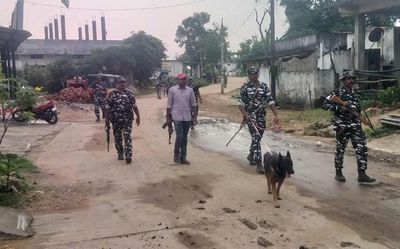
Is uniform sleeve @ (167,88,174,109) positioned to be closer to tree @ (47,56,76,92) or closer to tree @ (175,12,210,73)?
tree @ (47,56,76,92)

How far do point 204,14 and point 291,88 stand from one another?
53.6 m

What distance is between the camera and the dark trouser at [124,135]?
9.59 metres

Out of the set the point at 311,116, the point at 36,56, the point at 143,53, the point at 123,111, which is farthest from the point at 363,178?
the point at 36,56

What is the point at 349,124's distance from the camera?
24.9 ft

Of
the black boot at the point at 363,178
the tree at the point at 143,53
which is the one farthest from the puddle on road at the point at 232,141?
the tree at the point at 143,53

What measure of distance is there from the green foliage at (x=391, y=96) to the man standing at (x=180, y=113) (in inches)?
363

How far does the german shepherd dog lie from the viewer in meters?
6.20

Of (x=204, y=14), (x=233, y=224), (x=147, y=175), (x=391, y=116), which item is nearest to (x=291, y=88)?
(x=391, y=116)

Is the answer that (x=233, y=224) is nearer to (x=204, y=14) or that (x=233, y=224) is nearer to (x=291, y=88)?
(x=291, y=88)

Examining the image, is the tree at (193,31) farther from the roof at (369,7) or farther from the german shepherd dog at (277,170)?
the german shepherd dog at (277,170)

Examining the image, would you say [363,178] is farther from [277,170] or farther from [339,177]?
[277,170]

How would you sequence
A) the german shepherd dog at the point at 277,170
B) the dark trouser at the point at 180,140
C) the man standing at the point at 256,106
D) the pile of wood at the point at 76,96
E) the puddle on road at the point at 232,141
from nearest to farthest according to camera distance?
the german shepherd dog at the point at 277,170
the man standing at the point at 256,106
the dark trouser at the point at 180,140
the puddle on road at the point at 232,141
the pile of wood at the point at 76,96

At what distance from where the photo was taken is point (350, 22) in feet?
126

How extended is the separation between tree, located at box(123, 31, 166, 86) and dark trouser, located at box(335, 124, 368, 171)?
39.8 metres
